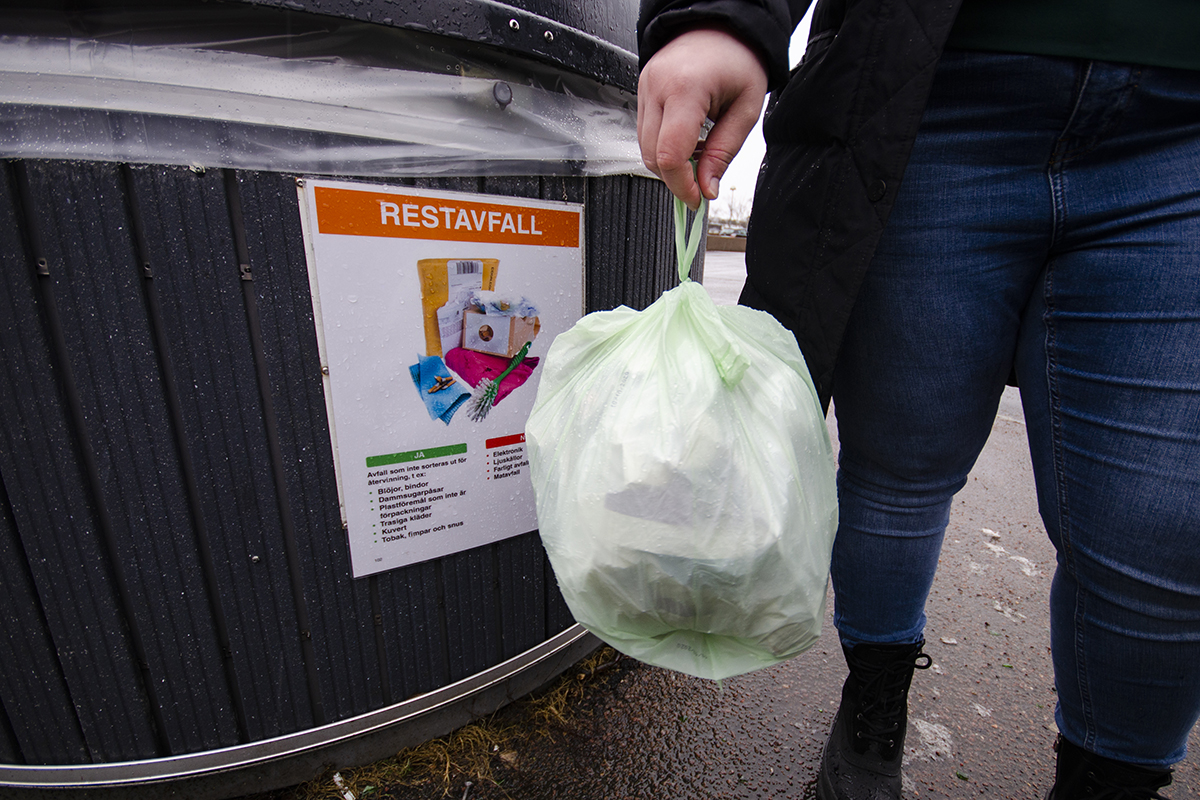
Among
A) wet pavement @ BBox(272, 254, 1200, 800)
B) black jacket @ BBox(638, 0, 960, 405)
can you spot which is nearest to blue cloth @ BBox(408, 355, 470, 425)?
black jacket @ BBox(638, 0, 960, 405)

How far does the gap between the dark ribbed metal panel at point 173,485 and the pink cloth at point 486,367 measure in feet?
0.82

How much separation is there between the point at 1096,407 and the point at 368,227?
1125mm

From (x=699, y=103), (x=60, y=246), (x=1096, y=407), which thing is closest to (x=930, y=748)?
(x=1096, y=407)

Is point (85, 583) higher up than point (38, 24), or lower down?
lower down

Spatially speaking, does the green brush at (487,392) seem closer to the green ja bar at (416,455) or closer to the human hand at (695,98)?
the green ja bar at (416,455)

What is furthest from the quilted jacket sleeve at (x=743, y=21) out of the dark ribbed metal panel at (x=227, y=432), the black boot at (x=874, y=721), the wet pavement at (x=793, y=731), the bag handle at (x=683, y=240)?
the wet pavement at (x=793, y=731)

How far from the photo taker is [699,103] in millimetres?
798

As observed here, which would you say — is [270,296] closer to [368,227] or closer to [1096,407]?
[368,227]

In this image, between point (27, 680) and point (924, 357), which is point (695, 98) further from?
point (27, 680)

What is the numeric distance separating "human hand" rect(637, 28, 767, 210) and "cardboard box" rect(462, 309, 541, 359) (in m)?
0.47

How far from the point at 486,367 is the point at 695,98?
2.12 ft

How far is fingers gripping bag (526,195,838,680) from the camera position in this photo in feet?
2.67

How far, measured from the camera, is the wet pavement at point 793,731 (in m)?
1.37

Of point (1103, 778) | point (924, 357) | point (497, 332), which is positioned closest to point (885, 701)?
point (1103, 778)
